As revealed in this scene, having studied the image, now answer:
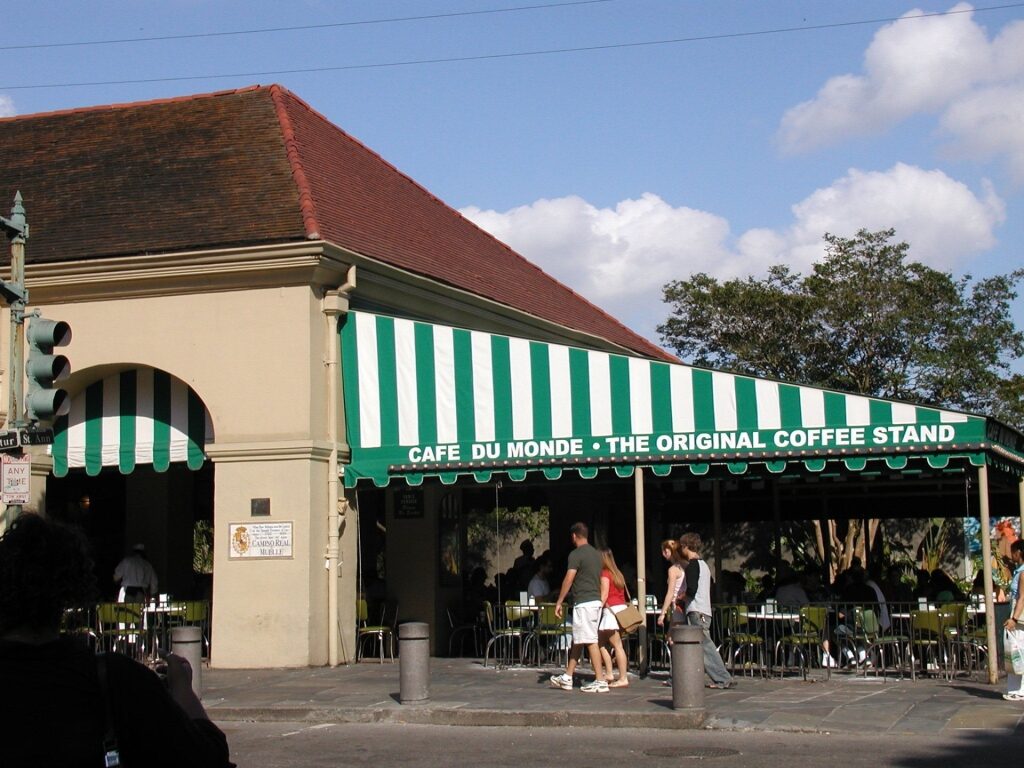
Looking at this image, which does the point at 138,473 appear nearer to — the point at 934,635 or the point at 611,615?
the point at 611,615

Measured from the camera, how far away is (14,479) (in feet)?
40.3

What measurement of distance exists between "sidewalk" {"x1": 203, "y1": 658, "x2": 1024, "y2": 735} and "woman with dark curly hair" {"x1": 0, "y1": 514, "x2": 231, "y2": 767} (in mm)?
8755

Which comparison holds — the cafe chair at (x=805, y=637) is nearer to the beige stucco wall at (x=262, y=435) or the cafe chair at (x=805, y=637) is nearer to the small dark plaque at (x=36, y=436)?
the beige stucco wall at (x=262, y=435)

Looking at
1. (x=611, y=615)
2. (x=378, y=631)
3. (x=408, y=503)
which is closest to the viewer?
(x=611, y=615)

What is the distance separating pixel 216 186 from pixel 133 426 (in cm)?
355

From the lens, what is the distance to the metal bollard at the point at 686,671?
1162cm

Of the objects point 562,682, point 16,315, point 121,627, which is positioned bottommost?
point 562,682

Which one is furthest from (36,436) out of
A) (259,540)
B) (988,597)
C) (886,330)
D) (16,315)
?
(886,330)

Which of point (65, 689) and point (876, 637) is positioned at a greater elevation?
point (65, 689)

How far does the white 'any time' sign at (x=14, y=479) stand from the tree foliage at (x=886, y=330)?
22022mm

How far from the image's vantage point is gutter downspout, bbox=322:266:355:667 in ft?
54.9

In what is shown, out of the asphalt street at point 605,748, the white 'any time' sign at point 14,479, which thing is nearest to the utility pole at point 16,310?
the white 'any time' sign at point 14,479

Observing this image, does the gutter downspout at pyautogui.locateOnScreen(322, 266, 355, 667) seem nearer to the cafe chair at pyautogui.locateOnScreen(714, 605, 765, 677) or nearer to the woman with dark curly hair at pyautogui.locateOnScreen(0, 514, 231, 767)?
the cafe chair at pyautogui.locateOnScreen(714, 605, 765, 677)

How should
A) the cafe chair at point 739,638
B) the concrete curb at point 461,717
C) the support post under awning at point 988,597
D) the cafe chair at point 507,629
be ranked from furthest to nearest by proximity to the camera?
the cafe chair at point 507,629
the cafe chair at point 739,638
the support post under awning at point 988,597
the concrete curb at point 461,717
